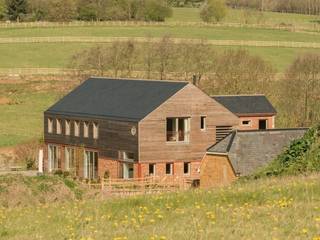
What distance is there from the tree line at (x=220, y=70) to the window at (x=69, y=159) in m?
11.8

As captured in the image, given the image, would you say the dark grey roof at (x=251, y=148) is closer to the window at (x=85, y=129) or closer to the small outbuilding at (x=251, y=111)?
the small outbuilding at (x=251, y=111)

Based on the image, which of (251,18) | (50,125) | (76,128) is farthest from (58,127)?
(251,18)

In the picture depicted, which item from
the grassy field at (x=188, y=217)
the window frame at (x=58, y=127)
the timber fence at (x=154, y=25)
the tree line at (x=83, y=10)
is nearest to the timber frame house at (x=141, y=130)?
the window frame at (x=58, y=127)

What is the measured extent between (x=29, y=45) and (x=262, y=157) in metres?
70.2

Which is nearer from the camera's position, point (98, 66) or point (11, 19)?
point (98, 66)

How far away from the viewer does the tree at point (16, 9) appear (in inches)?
5192

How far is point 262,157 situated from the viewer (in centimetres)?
4578

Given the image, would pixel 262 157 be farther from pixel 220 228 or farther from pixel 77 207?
pixel 220 228

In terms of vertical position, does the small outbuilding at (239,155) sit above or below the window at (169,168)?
above

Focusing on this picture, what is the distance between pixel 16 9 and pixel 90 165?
272 ft

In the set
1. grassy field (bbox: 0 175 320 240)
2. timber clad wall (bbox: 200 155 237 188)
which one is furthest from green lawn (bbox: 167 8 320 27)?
grassy field (bbox: 0 175 320 240)

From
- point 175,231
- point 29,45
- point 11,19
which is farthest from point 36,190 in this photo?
point 11,19

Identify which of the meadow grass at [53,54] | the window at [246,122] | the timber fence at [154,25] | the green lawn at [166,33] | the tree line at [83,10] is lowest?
the window at [246,122]

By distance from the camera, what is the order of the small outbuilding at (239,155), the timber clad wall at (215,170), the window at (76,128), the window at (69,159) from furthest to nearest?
the window at (76,128) → the window at (69,159) → the small outbuilding at (239,155) → the timber clad wall at (215,170)
